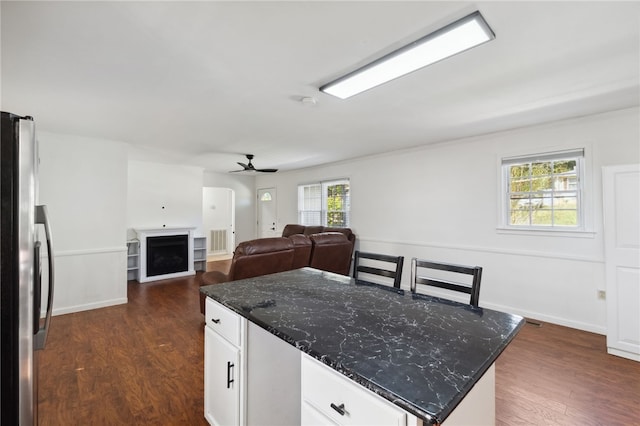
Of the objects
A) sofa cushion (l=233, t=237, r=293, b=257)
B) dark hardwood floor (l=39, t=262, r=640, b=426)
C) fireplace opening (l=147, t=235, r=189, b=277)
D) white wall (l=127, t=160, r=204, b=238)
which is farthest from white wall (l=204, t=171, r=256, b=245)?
sofa cushion (l=233, t=237, r=293, b=257)

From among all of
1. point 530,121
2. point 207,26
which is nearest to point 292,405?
point 207,26

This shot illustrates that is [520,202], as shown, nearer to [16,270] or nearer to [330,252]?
[330,252]

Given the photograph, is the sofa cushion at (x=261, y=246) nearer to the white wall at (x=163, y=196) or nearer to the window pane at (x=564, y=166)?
the window pane at (x=564, y=166)

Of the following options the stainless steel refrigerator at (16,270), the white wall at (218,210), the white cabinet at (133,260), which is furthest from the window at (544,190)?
the white wall at (218,210)

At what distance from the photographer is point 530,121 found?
340 centimetres

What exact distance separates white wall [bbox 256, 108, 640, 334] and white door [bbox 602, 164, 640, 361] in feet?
1.35

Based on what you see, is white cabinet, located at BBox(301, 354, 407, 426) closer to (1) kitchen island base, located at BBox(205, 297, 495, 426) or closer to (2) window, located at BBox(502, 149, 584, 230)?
(1) kitchen island base, located at BBox(205, 297, 495, 426)

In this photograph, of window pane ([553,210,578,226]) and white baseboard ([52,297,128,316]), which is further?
white baseboard ([52,297,128,316])

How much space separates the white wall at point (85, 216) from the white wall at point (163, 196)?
1875 mm

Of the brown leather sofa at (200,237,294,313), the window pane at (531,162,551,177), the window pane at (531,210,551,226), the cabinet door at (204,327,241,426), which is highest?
the window pane at (531,162,551,177)

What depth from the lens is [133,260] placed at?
575 cm

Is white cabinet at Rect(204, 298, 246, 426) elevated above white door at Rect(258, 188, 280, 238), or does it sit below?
below

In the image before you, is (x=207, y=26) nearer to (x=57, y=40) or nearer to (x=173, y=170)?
(x=57, y=40)

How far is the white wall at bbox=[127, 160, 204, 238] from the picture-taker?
19.7 feet
